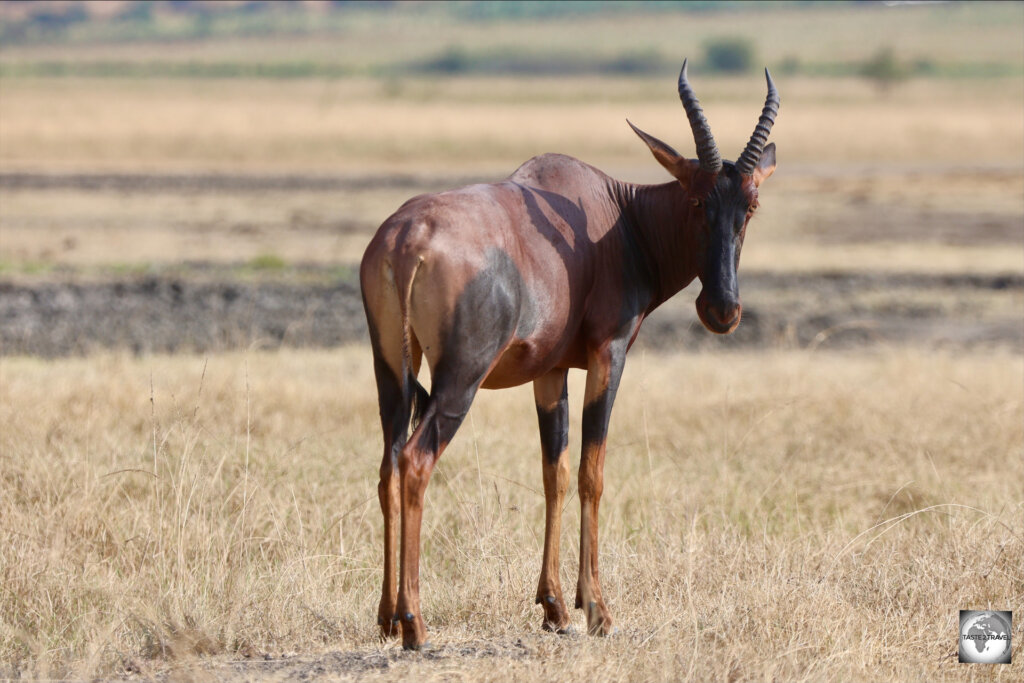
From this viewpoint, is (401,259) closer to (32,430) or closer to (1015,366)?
(32,430)

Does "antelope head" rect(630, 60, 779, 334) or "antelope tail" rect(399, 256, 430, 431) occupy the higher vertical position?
"antelope head" rect(630, 60, 779, 334)

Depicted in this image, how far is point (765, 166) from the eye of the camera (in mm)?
6188

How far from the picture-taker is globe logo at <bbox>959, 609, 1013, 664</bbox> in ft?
19.4

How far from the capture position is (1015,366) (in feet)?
43.4

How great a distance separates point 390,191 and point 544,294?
30251mm

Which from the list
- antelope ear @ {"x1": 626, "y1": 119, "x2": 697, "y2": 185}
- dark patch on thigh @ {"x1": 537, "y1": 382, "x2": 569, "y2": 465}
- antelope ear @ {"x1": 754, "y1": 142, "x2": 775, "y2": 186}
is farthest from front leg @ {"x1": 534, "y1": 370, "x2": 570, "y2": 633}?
antelope ear @ {"x1": 754, "y1": 142, "x2": 775, "y2": 186}

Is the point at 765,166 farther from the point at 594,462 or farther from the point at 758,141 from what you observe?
the point at 594,462

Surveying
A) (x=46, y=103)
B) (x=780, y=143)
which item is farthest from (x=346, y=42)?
(x=780, y=143)

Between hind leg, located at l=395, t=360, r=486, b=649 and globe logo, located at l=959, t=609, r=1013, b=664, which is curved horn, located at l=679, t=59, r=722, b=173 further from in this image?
globe logo, located at l=959, t=609, r=1013, b=664

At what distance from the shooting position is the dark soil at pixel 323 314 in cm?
1495

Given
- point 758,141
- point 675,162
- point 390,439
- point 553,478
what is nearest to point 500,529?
point 553,478

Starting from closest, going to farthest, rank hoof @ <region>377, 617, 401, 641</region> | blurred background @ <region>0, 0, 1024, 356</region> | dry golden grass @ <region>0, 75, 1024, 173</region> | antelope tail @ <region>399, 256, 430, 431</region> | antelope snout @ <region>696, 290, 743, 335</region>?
antelope tail @ <region>399, 256, 430, 431</region> → hoof @ <region>377, 617, 401, 641</region> → antelope snout @ <region>696, 290, 743, 335</region> → blurred background @ <region>0, 0, 1024, 356</region> → dry golden grass @ <region>0, 75, 1024, 173</region>

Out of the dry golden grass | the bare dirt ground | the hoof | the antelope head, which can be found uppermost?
the antelope head

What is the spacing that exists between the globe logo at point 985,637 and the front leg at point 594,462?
1.62m
